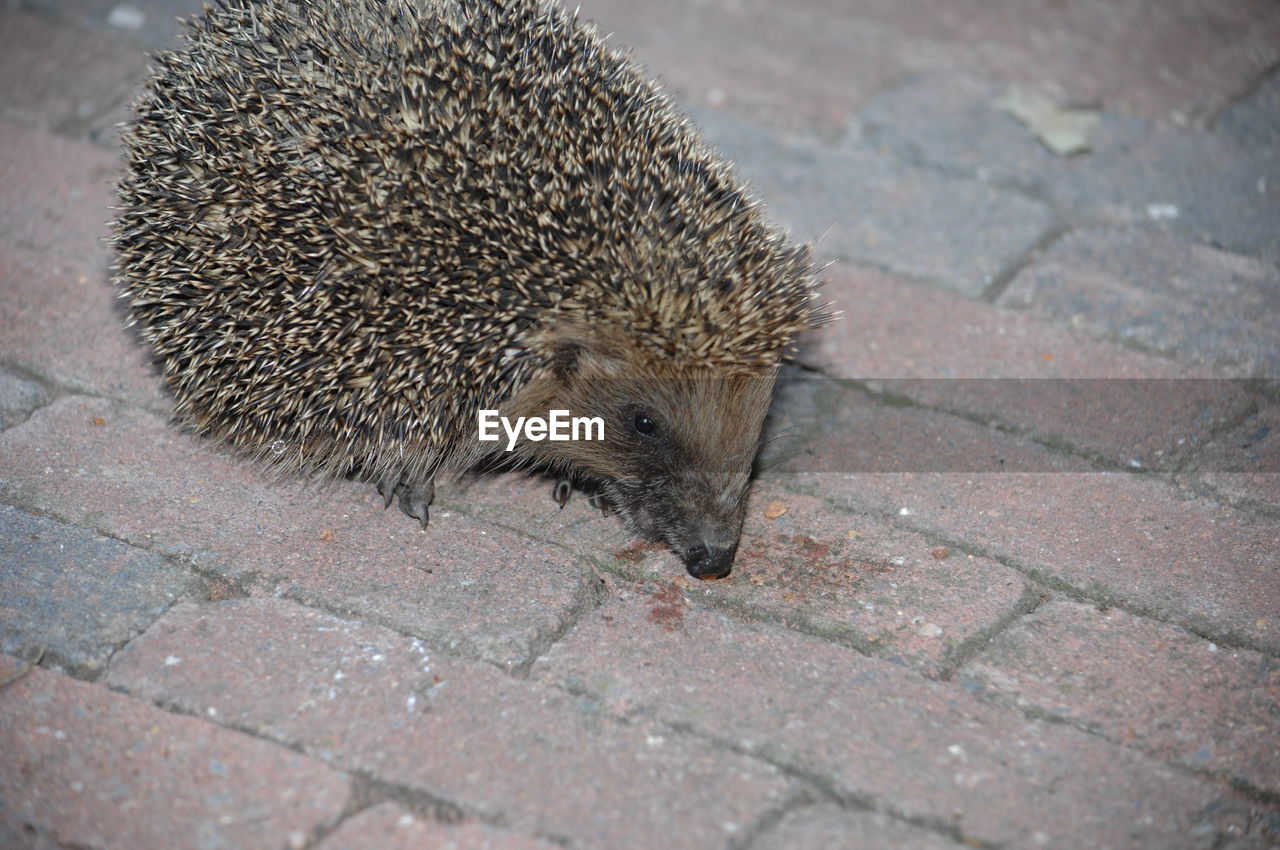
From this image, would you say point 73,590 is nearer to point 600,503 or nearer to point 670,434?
point 600,503

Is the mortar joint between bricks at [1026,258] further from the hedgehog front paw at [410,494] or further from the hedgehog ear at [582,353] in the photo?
the hedgehog front paw at [410,494]

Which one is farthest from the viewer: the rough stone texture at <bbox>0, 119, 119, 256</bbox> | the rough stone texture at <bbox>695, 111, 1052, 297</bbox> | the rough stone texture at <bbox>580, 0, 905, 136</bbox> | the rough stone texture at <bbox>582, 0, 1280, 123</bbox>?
the rough stone texture at <bbox>582, 0, 1280, 123</bbox>

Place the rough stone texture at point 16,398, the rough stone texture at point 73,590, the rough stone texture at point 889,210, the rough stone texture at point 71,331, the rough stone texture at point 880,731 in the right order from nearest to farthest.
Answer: the rough stone texture at point 880,731, the rough stone texture at point 73,590, the rough stone texture at point 16,398, the rough stone texture at point 71,331, the rough stone texture at point 889,210

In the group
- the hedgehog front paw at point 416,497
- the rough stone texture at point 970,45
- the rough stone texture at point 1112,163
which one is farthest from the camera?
Result: the rough stone texture at point 970,45

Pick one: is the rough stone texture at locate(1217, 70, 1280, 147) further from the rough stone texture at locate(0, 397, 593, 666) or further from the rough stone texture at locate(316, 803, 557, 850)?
the rough stone texture at locate(316, 803, 557, 850)

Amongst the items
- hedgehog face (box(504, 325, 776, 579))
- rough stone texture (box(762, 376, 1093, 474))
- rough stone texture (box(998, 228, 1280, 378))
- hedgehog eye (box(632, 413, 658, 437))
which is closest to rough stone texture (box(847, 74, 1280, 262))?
rough stone texture (box(998, 228, 1280, 378))

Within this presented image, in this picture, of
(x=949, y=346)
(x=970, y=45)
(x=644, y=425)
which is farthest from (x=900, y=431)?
(x=970, y=45)

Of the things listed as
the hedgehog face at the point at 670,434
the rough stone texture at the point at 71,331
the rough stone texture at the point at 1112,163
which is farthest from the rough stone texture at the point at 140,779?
the rough stone texture at the point at 1112,163
